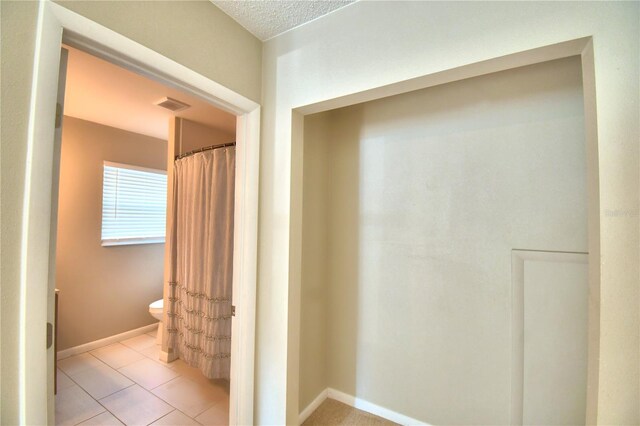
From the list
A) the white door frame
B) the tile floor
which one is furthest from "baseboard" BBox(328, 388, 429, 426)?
the white door frame

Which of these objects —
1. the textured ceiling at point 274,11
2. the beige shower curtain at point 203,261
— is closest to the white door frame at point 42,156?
the textured ceiling at point 274,11

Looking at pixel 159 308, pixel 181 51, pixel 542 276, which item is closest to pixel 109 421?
pixel 159 308

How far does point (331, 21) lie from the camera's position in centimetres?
140

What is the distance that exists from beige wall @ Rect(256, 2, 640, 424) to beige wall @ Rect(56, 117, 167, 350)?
8.07 ft

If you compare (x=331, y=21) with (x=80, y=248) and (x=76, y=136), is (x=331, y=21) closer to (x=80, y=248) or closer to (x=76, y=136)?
(x=76, y=136)

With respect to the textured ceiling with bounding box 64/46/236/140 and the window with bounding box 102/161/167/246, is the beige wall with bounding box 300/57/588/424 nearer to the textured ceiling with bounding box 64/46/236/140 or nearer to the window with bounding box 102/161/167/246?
the textured ceiling with bounding box 64/46/236/140

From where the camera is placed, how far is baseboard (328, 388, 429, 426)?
5.95ft

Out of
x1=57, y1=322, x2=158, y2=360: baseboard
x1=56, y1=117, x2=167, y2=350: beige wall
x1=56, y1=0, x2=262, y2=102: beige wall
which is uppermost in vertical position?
x1=56, y1=0, x2=262, y2=102: beige wall

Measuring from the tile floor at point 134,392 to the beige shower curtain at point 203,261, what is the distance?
169 millimetres

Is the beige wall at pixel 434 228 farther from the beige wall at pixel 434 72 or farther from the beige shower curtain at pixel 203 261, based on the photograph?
the beige shower curtain at pixel 203 261

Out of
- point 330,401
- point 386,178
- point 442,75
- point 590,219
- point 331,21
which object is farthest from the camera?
point 330,401

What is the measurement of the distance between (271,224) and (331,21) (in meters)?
1.12

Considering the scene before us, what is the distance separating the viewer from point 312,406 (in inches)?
76.8

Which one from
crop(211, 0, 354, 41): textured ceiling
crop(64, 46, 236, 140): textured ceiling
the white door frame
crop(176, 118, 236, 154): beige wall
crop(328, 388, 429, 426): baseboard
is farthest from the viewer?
crop(176, 118, 236, 154): beige wall
